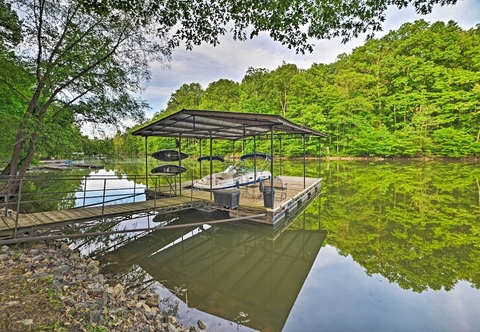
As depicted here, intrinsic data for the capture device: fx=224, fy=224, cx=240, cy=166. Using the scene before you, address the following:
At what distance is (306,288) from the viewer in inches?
171

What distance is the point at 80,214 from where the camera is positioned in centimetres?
574

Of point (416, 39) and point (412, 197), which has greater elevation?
point (416, 39)

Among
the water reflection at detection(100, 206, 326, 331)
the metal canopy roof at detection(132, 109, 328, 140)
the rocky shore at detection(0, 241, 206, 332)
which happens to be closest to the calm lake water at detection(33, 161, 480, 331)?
the water reflection at detection(100, 206, 326, 331)

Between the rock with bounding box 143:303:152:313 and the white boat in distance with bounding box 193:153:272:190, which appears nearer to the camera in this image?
the rock with bounding box 143:303:152:313

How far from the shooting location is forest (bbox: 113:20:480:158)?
82.4 ft

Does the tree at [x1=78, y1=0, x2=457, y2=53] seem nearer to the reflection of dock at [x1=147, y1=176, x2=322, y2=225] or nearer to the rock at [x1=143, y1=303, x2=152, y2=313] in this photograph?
the reflection of dock at [x1=147, y1=176, x2=322, y2=225]

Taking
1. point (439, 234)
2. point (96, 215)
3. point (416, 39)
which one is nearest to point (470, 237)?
point (439, 234)

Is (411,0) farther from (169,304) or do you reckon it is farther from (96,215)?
(96,215)

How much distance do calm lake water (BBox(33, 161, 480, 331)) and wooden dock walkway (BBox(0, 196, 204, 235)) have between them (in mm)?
900

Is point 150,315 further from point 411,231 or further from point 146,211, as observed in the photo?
point 411,231

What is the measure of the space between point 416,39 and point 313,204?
3180 cm

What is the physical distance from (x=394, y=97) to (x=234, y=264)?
32507 millimetres

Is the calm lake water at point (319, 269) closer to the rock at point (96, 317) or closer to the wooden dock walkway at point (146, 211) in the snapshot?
the wooden dock walkway at point (146, 211)

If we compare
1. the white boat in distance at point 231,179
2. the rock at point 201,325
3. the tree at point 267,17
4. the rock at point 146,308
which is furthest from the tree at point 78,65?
the rock at point 201,325
